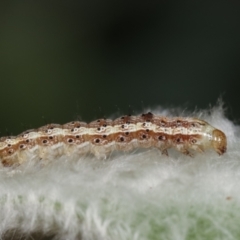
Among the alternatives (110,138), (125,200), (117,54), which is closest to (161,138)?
(110,138)

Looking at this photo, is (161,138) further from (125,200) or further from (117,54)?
(117,54)

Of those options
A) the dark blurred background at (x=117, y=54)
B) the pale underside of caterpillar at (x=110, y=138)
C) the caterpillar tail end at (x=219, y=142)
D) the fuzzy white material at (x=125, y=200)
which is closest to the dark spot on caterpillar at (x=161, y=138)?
the pale underside of caterpillar at (x=110, y=138)

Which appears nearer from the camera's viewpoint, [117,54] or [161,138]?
[161,138]

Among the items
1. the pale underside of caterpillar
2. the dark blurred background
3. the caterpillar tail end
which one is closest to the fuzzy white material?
the caterpillar tail end

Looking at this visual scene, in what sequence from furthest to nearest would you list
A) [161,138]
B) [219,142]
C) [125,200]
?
1. [161,138]
2. [219,142]
3. [125,200]

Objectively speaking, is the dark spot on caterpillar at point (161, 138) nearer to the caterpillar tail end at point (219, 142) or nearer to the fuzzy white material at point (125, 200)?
the caterpillar tail end at point (219, 142)

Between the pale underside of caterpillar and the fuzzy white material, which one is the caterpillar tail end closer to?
the pale underside of caterpillar
